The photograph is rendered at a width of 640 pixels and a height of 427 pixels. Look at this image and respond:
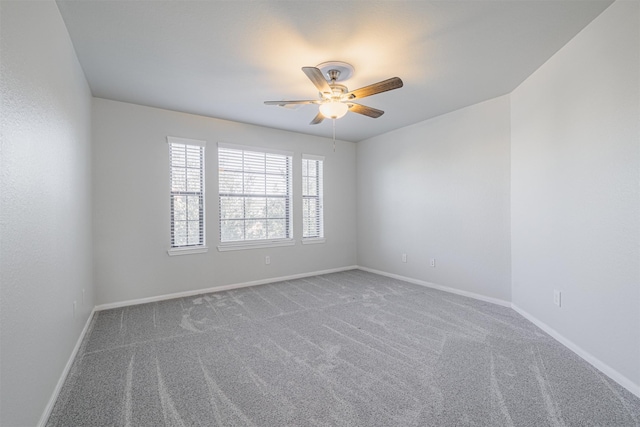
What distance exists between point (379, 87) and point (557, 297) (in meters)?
2.49

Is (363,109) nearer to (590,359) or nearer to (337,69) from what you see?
(337,69)

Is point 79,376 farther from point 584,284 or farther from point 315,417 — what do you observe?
point 584,284

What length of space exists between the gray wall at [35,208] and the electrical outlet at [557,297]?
147 inches

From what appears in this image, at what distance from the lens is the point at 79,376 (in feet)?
6.97

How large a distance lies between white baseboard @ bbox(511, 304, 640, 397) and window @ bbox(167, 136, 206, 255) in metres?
4.11

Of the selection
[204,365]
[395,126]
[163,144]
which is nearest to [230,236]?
[163,144]

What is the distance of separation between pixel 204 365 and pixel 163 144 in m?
2.97

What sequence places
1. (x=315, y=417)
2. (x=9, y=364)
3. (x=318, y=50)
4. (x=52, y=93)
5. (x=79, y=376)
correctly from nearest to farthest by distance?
(x=9, y=364), (x=315, y=417), (x=52, y=93), (x=79, y=376), (x=318, y=50)

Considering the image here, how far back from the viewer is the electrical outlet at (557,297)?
105 inches

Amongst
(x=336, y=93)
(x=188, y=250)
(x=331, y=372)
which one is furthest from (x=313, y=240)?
(x=331, y=372)

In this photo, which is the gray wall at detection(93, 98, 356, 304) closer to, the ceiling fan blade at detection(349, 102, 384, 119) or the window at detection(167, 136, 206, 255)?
the window at detection(167, 136, 206, 255)

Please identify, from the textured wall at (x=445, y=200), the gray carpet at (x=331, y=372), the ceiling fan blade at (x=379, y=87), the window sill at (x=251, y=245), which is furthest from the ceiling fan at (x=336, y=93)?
the window sill at (x=251, y=245)

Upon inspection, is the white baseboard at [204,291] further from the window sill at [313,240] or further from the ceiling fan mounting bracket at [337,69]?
the ceiling fan mounting bracket at [337,69]

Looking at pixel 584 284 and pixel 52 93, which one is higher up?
pixel 52 93
